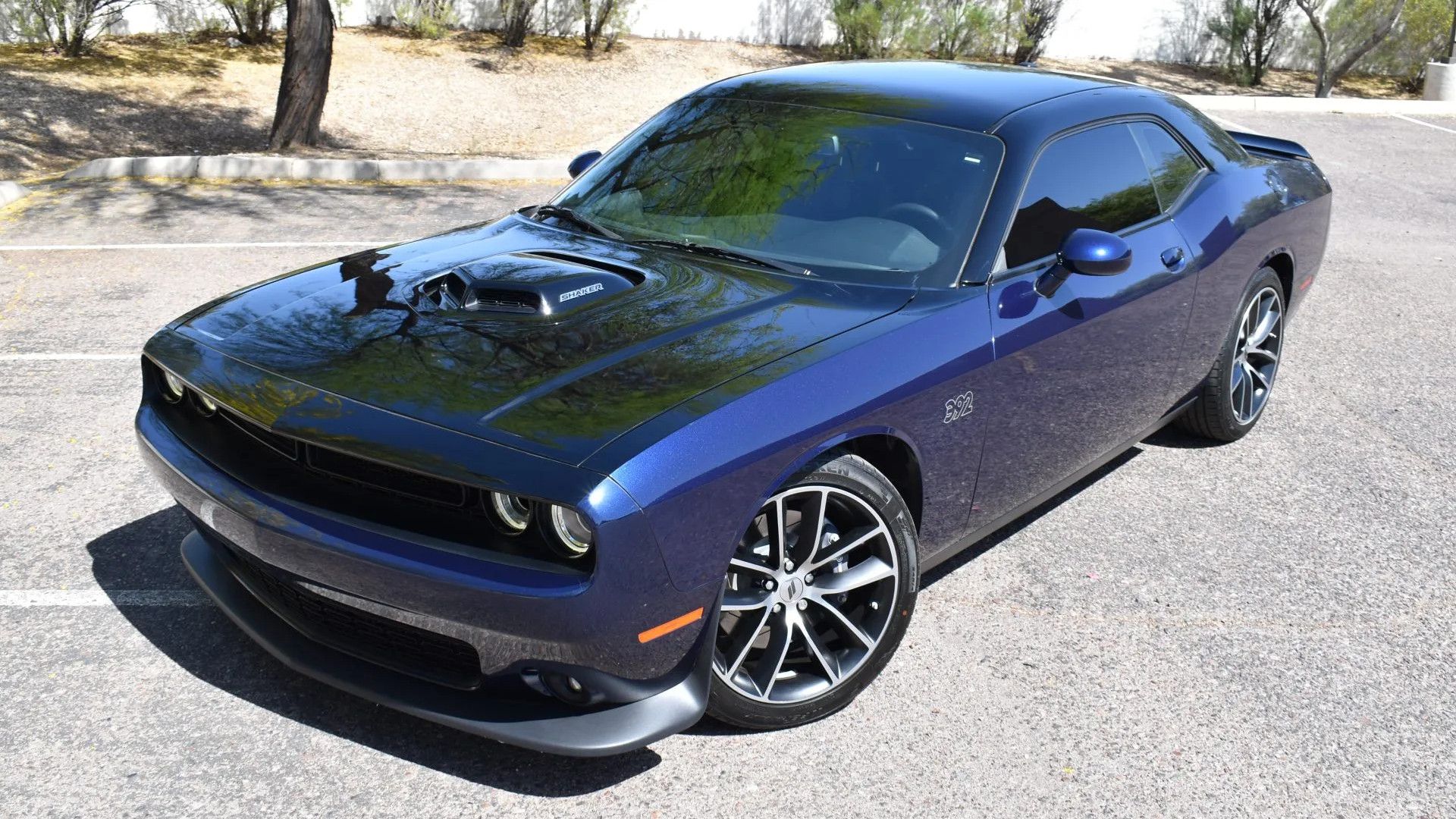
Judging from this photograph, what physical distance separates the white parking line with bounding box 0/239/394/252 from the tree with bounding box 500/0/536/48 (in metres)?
11.9

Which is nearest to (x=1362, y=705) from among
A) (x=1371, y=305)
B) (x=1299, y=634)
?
(x=1299, y=634)

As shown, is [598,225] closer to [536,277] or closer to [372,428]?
[536,277]

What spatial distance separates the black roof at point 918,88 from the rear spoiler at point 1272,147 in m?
1.52

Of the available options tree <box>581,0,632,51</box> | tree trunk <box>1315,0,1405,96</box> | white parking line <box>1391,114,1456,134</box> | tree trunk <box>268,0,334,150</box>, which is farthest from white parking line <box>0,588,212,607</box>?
tree trunk <box>1315,0,1405,96</box>

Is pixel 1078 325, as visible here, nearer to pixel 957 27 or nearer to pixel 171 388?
pixel 171 388

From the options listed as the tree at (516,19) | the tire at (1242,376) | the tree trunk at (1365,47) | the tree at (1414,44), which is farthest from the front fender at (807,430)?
the tree at (1414,44)

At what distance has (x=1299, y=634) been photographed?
3934mm

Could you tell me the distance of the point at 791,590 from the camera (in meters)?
3.25

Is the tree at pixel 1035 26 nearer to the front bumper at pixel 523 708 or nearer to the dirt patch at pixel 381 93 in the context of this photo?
the dirt patch at pixel 381 93

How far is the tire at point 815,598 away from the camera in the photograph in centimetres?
315

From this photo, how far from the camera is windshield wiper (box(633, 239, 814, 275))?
3.82 m

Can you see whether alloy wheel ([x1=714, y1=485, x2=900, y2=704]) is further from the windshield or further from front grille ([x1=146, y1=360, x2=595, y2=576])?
the windshield

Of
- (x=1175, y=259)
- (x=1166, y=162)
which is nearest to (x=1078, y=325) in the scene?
(x=1175, y=259)

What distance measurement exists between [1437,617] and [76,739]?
3.96 m
